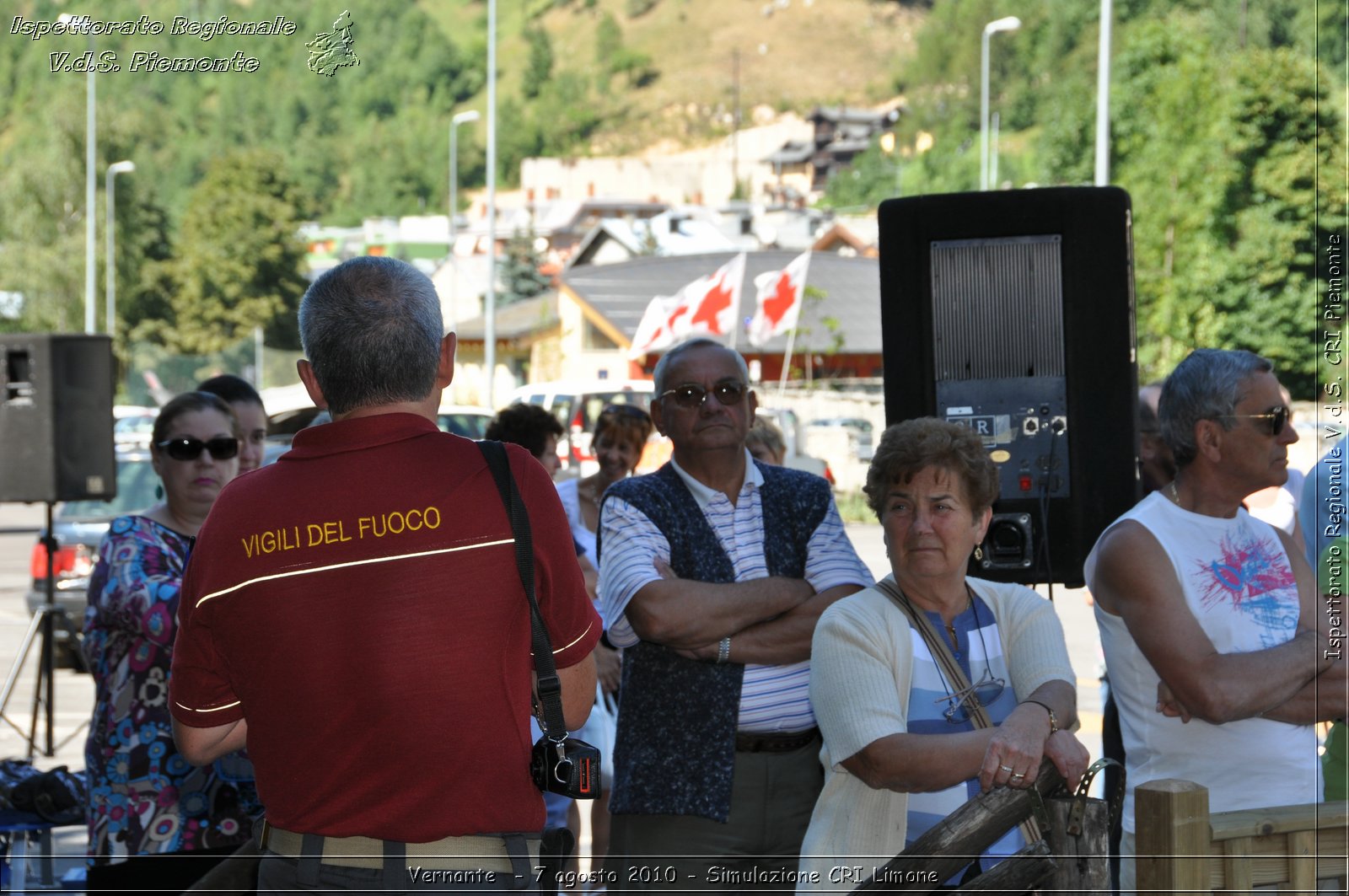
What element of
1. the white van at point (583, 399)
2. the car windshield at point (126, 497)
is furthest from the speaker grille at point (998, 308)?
the white van at point (583, 399)

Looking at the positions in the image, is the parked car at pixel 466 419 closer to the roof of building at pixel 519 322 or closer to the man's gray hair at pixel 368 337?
the man's gray hair at pixel 368 337

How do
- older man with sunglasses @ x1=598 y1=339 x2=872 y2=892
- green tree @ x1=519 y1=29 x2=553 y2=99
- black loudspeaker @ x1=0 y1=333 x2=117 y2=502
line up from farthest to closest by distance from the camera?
green tree @ x1=519 y1=29 x2=553 y2=99, black loudspeaker @ x1=0 y1=333 x2=117 y2=502, older man with sunglasses @ x1=598 y1=339 x2=872 y2=892

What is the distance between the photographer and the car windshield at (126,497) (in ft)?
36.5

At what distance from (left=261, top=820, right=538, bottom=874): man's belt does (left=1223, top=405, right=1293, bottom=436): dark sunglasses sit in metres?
1.98

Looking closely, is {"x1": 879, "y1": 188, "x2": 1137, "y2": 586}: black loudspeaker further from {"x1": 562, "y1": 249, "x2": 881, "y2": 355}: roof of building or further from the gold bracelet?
{"x1": 562, "y1": 249, "x2": 881, "y2": 355}: roof of building

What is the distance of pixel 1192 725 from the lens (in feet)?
10.2

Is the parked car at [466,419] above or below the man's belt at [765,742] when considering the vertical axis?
above

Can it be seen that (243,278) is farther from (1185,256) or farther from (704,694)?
(704,694)

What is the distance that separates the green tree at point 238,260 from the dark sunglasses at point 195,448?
58.0 metres

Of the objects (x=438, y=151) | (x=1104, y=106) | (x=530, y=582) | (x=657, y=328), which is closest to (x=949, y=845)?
(x=530, y=582)

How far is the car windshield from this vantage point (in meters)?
11.1

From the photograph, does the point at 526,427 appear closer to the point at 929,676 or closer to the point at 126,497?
the point at 929,676

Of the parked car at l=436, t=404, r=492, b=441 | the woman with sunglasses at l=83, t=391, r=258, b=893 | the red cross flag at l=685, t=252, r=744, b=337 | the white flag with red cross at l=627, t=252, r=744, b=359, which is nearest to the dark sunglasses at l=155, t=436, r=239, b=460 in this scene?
the woman with sunglasses at l=83, t=391, r=258, b=893

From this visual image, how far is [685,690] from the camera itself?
133 inches
